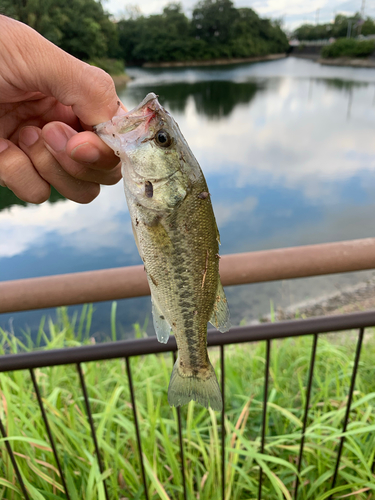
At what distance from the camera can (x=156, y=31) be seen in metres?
11.2

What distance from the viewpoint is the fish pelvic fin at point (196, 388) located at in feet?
2.31

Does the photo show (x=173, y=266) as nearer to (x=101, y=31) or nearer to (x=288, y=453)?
(x=288, y=453)

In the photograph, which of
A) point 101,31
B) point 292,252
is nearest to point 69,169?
point 292,252

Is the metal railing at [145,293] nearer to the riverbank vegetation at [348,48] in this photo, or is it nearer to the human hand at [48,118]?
the human hand at [48,118]

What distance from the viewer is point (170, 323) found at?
2.17 feet

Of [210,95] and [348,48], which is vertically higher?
[348,48]

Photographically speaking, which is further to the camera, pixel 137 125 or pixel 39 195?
pixel 39 195

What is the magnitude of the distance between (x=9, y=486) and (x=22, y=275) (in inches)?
295

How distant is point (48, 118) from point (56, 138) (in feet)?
0.52

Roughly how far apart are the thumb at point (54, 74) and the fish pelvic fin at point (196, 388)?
1.71 feet

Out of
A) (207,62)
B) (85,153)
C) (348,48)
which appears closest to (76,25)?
(85,153)

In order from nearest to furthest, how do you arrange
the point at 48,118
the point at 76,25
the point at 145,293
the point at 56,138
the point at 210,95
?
the point at 56,138
the point at 48,118
the point at 145,293
the point at 76,25
the point at 210,95

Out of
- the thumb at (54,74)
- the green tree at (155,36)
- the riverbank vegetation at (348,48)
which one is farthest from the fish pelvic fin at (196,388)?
the riverbank vegetation at (348,48)

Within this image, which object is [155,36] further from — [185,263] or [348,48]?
[348,48]
